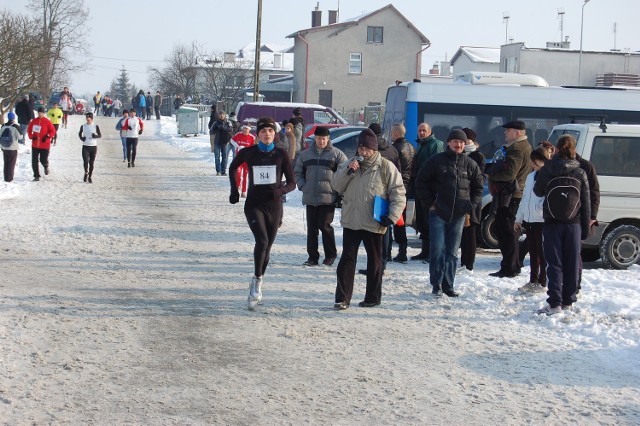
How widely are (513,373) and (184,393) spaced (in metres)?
2.53

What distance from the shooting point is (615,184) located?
12.2 metres

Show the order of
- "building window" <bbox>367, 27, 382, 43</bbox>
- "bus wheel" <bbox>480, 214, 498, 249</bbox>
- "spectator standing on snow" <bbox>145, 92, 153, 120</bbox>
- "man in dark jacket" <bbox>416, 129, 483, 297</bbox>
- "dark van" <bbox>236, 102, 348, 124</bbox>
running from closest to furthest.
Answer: "man in dark jacket" <bbox>416, 129, 483, 297</bbox>
"bus wheel" <bbox>480, 214, 498, 249</bbox>
"dark van" <bbox>236, 102, 348, 124</bbox>
"spectator standing on snow" <bbox>145, 92, 153, 120</bbox>
"building window" <bbox>367, 27, 382, 43</bbox>

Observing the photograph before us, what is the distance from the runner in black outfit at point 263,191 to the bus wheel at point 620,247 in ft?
16.9

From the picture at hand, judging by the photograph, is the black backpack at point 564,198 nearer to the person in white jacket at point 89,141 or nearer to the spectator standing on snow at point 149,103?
the person in white jacket at point 89,141

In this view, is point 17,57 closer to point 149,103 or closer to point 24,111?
point 24,111

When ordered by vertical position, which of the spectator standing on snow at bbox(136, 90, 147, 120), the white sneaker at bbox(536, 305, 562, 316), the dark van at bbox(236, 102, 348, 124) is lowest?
A: the white sneaker at bbox(536, 305, 562, 316)

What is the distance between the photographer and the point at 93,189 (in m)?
20.4

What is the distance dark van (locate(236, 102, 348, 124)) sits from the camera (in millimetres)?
30844

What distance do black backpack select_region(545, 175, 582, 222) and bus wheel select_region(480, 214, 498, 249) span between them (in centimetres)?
490

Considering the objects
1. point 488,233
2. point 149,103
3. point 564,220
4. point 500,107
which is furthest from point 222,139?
point 149,103

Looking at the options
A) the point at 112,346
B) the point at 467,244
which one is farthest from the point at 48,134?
the point at 112,346

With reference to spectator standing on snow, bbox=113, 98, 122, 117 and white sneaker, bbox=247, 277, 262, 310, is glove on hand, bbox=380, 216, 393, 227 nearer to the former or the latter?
white sneaker, bbox=247, 277, 262, 310

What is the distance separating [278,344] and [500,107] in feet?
36.1

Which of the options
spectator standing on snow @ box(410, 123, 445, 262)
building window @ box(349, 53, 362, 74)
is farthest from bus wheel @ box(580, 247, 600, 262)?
building window @ box(349, 53, 362, 74)
